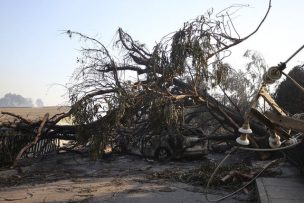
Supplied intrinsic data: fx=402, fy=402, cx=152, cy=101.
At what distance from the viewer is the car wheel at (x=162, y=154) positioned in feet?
63.1

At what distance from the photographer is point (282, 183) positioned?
10.6m

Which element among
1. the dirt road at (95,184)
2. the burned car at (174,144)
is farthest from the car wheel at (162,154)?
the dirt road at (95,184)

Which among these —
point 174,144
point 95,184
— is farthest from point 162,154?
point 95,184

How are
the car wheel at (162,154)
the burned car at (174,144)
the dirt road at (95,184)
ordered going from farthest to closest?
the car wheel at (162,154) → the burned car at (174,144) → the dirt road at (95,184)

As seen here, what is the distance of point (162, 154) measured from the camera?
19328mm

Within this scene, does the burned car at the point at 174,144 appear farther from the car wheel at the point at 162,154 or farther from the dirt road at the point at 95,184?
the dirt road at the point at 95,184

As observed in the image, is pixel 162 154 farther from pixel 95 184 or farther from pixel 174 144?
pixel 95 184

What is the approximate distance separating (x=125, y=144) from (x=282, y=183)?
9.61 metres

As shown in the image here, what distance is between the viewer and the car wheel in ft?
63.1

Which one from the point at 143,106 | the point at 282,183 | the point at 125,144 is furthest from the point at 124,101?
the point at 125,144

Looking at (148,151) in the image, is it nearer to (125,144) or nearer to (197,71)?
(125,144)

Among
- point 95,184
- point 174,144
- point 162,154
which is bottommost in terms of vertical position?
point 95,184

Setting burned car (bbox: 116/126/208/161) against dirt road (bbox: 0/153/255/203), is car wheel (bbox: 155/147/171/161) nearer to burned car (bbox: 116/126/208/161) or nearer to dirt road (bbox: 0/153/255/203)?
burned car (bbox: 116/126/208/161)

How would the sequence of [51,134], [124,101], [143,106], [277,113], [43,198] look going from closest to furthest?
[277,113] < [43,198] < [124,101] < [143,106] < [51,134]
